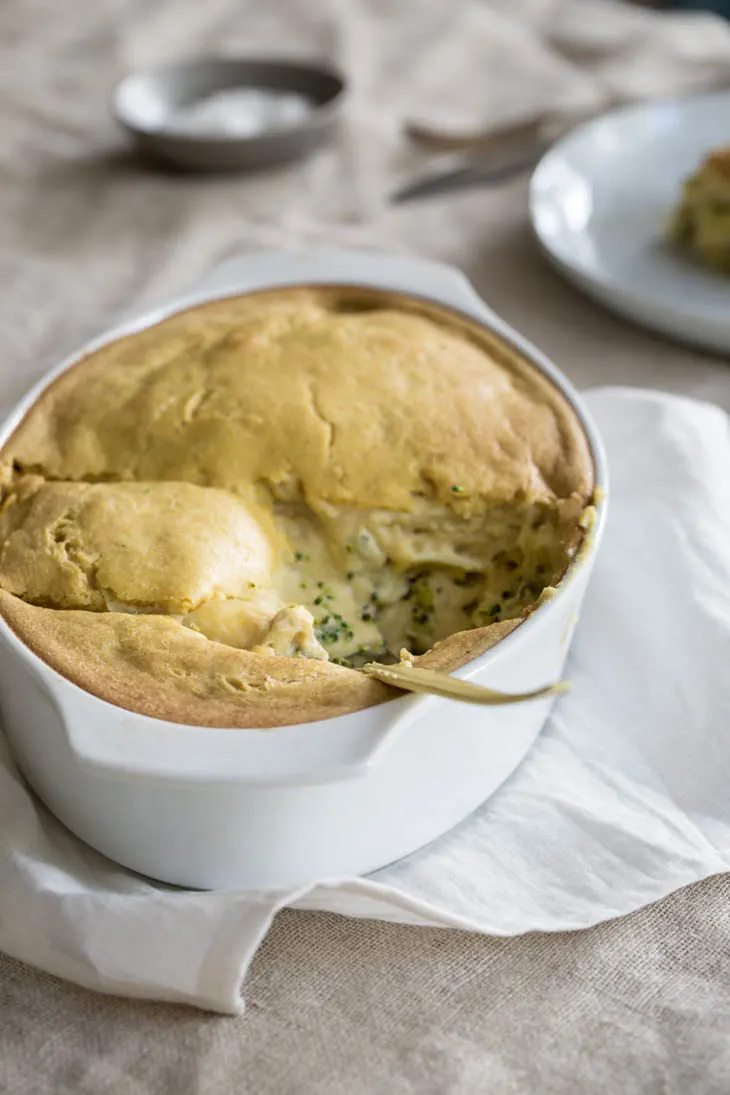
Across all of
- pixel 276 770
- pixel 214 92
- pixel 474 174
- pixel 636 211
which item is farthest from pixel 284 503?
pixel 214 92

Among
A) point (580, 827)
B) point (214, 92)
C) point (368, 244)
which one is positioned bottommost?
point (580, 827)

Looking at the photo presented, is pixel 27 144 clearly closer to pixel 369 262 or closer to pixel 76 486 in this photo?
pixel 369 262

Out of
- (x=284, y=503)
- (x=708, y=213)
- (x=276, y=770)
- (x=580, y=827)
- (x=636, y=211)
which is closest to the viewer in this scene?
(x=276, y=770)

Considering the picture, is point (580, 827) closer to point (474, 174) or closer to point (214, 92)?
point (474, 174)

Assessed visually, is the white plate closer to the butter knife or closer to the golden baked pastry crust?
the golden baked pastry crust

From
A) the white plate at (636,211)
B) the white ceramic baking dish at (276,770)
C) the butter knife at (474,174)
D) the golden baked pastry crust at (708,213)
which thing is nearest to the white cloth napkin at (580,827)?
the white ceramic baking dish at (276,770)

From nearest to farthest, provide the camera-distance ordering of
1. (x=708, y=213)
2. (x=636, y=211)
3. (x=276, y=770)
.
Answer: (x=276, y=770) → (x=708, y=213) → (x=636, y=211)
